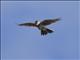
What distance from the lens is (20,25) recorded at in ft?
11.3

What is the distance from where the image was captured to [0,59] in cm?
353

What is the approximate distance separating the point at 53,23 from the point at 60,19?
0.13 metres

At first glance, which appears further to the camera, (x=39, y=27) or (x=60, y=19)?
(x=39, y=27)

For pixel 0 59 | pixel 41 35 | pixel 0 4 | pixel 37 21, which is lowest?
pixel 0 59

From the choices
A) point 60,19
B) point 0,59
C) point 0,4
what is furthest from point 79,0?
point 0,59

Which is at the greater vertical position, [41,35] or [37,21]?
[37,21]

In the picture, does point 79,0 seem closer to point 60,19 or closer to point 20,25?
point 60,19

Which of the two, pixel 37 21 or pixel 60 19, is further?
pixel 37 21

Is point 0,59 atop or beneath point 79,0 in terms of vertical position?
beneath

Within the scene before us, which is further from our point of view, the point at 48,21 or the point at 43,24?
the point at 43,24

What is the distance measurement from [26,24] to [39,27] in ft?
0.72

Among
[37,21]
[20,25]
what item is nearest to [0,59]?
[20,25]

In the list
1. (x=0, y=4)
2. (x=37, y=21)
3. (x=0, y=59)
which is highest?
(x=0, y=4)

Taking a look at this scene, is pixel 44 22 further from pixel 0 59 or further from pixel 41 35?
pixel 0 59
